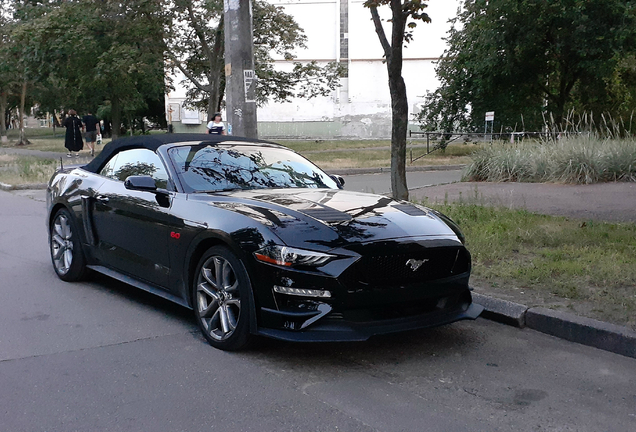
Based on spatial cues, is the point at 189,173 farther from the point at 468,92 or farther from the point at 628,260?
the point at 468,92

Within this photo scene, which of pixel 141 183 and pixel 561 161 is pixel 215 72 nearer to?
pixel 561 161

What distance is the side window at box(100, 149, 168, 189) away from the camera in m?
5.64

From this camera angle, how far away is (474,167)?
15336mm

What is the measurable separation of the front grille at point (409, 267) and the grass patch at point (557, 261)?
114 cm

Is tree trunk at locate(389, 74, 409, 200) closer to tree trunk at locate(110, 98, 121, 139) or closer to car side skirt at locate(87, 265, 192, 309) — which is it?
car side skirt at locate(87, 265, 192, 309)

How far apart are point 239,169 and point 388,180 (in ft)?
40.3

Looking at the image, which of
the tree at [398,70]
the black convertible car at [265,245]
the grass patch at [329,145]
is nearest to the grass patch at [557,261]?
the tree at [398,70]

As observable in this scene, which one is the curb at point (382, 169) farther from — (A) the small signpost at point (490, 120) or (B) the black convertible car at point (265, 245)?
(B) the black convertible car at point (265, 245)

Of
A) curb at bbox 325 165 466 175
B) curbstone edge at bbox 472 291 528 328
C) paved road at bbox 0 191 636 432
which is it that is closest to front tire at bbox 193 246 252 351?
paved road at bbox 0 191 636 432

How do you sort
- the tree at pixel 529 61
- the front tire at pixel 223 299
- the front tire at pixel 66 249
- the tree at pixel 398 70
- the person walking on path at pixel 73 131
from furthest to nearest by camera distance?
the person walking on path at pixel 73 131 < the tree at pixel 529 61 < the tree at pixel 398 70 < the front tire at pixel 66 249 < the front tire at pixel 223 299

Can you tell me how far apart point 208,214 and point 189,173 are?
29.4 inches

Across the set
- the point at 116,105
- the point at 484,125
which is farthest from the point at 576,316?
the point at 116,105

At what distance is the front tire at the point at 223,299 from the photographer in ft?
14.9

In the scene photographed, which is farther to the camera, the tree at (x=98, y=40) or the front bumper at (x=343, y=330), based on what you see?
the tree at (x=98, y=40)
